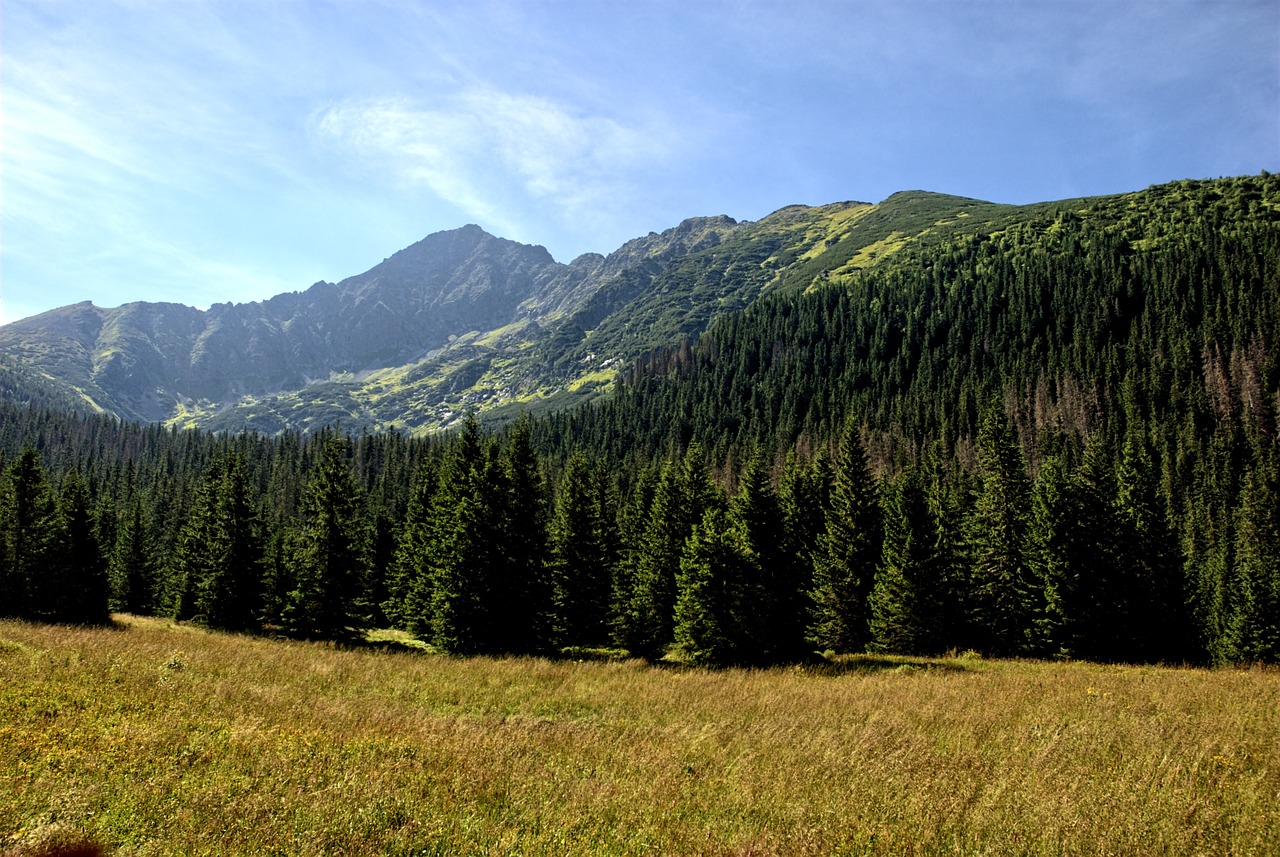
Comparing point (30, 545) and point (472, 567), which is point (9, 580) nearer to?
point (30, 545)

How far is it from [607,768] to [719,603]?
60.2 feet

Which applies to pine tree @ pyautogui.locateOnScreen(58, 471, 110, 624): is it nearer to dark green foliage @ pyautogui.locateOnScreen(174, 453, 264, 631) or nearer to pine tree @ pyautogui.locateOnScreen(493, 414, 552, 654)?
dark green foliage @ pyautogui.locateOnScreen(174, 453, 264, 631)

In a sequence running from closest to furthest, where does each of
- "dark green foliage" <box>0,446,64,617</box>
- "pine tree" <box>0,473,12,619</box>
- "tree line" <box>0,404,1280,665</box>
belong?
"tree line" <box>0,404,1280,665</box>
"pine tree" <box>0,473,12,619</box>
"dark green foliage" <box>0,446,64,617</box>

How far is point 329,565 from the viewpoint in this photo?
1490 inches

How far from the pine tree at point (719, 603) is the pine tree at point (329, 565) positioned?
22197 millimetres

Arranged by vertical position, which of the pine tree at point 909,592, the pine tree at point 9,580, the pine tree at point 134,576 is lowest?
the pine tree at point 134,576

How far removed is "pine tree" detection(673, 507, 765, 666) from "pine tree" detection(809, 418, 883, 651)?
12416mm

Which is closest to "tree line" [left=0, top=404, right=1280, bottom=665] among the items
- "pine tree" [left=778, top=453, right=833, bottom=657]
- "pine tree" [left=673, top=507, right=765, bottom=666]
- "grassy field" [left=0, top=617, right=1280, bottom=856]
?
"pine tree" [left=673, top=507, right=765, bottom=666]

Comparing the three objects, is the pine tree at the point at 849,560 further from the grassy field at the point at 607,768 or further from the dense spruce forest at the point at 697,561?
the grassy field at the point at 607,768

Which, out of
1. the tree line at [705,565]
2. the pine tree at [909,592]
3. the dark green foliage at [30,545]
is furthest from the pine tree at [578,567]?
the dark green foliage at [30,545]

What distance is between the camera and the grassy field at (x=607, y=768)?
7.18 m

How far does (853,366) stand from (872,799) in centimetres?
17593

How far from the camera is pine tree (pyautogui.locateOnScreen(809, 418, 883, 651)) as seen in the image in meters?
38.6

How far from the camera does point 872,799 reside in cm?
851
